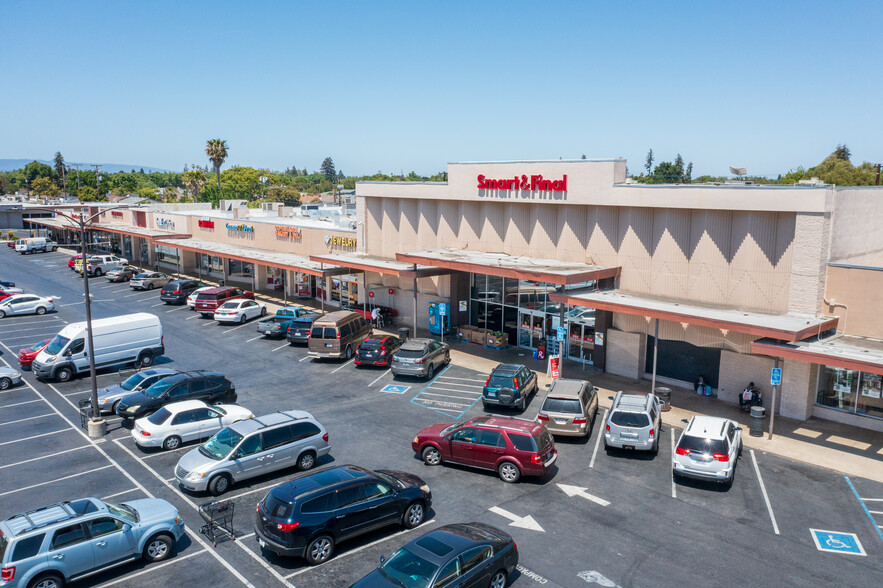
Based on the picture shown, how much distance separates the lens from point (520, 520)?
17.0m

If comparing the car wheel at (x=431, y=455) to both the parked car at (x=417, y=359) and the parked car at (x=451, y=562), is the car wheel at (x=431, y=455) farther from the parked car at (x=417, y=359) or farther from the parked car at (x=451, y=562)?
the parked car at (x=417, y=359)

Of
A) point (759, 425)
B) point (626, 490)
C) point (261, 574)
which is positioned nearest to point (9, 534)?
point (261, 574)

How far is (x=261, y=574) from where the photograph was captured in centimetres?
1455

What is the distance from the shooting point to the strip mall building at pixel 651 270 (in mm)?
24188

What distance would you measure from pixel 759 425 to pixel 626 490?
749 centimetres

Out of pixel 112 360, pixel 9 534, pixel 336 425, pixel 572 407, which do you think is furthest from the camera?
pixel 112 360

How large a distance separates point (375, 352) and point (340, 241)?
1583cm

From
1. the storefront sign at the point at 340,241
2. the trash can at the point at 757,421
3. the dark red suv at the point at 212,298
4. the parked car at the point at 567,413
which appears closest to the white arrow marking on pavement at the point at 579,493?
the parked car at the point at 567,413

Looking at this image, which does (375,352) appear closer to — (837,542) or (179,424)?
(179,424)

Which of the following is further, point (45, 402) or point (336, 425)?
point (45, 402)

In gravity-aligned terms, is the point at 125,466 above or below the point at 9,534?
below

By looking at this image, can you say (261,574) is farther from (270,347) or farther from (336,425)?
(270,347)

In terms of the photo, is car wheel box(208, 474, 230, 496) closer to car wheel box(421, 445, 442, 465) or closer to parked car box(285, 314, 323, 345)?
car wheel box(421, 445, 442, 465)

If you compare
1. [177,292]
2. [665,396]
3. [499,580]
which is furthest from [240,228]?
[499,580]
